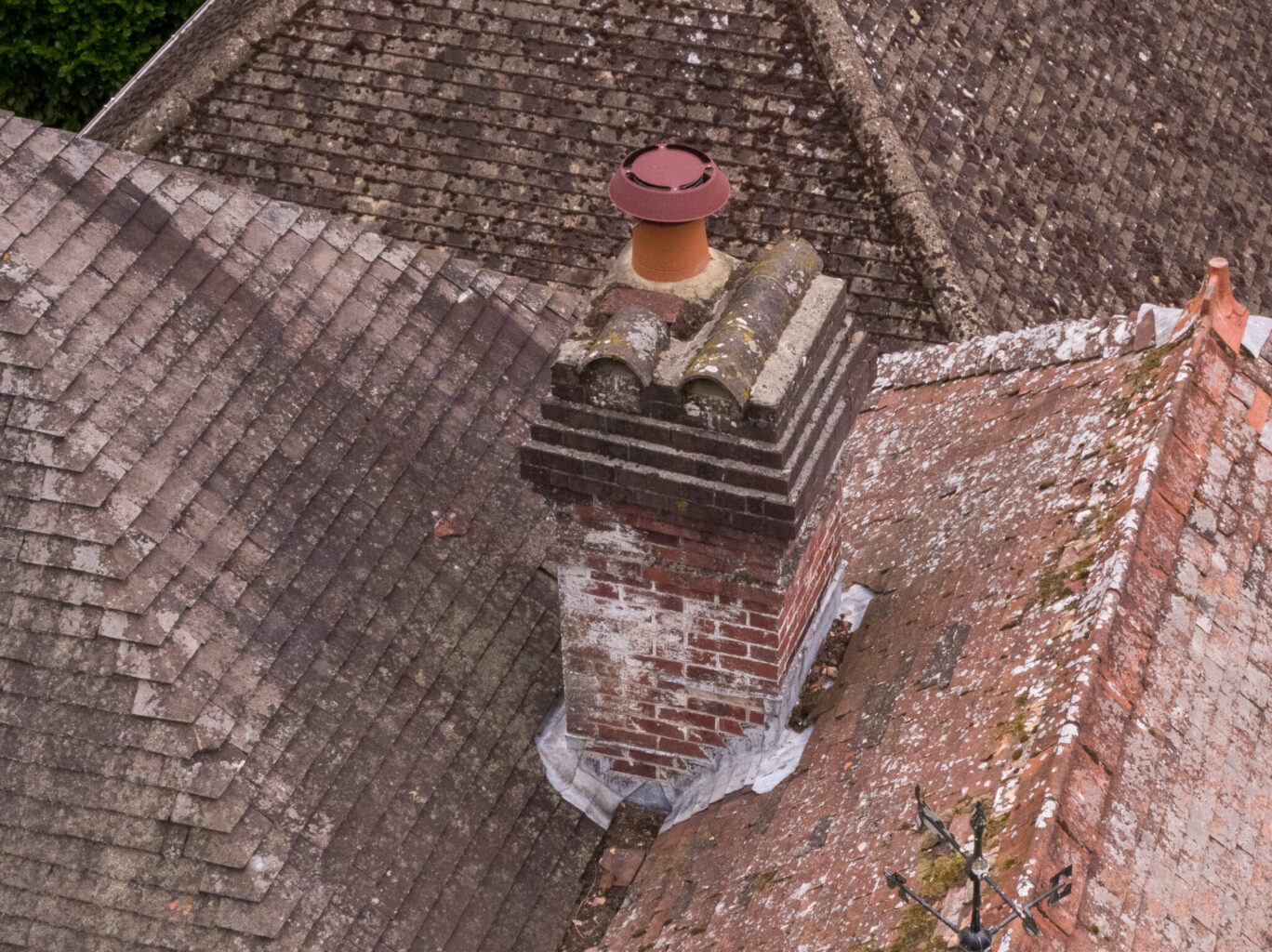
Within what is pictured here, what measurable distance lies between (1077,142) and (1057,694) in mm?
8300

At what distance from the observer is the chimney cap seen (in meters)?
5.82

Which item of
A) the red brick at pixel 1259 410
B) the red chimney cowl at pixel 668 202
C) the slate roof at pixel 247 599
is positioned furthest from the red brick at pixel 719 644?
the red brick at pixel 1259 410

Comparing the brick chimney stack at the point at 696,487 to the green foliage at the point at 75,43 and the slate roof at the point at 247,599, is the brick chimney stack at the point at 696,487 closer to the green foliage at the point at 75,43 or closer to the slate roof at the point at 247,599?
the slate roof at the point at 247,599

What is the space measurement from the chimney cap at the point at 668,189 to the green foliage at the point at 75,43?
16.0 metres

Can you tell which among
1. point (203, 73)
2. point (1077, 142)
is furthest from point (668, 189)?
point (1077, 142)

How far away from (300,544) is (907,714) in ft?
9.86

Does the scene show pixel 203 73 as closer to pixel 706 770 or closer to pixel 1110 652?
pixel 706 770

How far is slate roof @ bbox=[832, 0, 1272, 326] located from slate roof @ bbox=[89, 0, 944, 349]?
674mm

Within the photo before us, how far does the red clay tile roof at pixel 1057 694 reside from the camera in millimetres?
5168

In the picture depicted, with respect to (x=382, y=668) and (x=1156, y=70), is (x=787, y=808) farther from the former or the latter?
(x=1156, y=70)

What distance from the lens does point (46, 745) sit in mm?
6426

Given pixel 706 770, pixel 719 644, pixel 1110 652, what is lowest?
pixel 706 770

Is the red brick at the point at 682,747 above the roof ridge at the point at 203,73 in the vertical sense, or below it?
below

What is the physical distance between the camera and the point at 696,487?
5660 millimetres
